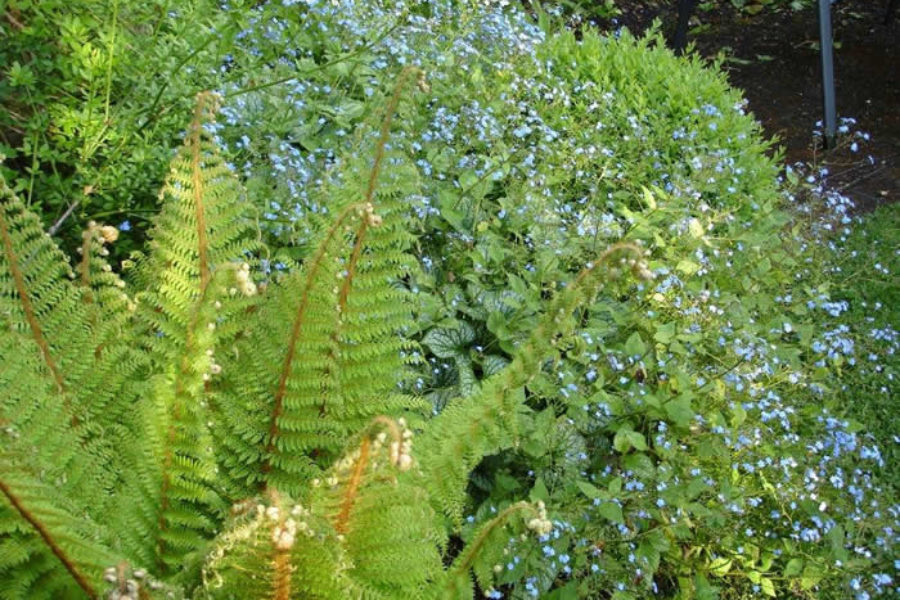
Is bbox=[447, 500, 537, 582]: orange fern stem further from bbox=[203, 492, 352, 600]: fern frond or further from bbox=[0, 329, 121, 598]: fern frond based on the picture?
bbox=[0, 329, 121, 598]: fern frond

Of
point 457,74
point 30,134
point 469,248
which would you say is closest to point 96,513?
point 30,134

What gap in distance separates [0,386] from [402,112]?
78cm

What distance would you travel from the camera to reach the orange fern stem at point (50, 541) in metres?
1.08

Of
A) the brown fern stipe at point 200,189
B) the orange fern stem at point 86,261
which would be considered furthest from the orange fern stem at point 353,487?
the orange fern stem at point 86,261

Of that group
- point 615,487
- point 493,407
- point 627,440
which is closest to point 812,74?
point 627,440

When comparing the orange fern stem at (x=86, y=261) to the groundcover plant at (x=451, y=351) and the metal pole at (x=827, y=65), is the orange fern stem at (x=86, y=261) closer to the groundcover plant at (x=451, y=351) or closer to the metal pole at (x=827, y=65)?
the groundcover plant at (x=451, y=351)

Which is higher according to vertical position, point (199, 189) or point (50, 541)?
point (199, 189)

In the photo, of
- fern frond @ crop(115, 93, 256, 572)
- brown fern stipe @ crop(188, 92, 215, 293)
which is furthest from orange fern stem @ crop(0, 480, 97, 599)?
brown fern stipe @ crop(188, 92, 215, 293)

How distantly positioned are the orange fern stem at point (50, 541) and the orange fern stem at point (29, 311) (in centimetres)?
32

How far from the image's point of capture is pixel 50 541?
1162 millimetres

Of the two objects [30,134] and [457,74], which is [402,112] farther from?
[457,74]

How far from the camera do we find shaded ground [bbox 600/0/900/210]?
5.47 m

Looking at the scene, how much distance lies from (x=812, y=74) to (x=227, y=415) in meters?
6.01

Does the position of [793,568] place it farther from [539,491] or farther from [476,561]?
[476,561]
